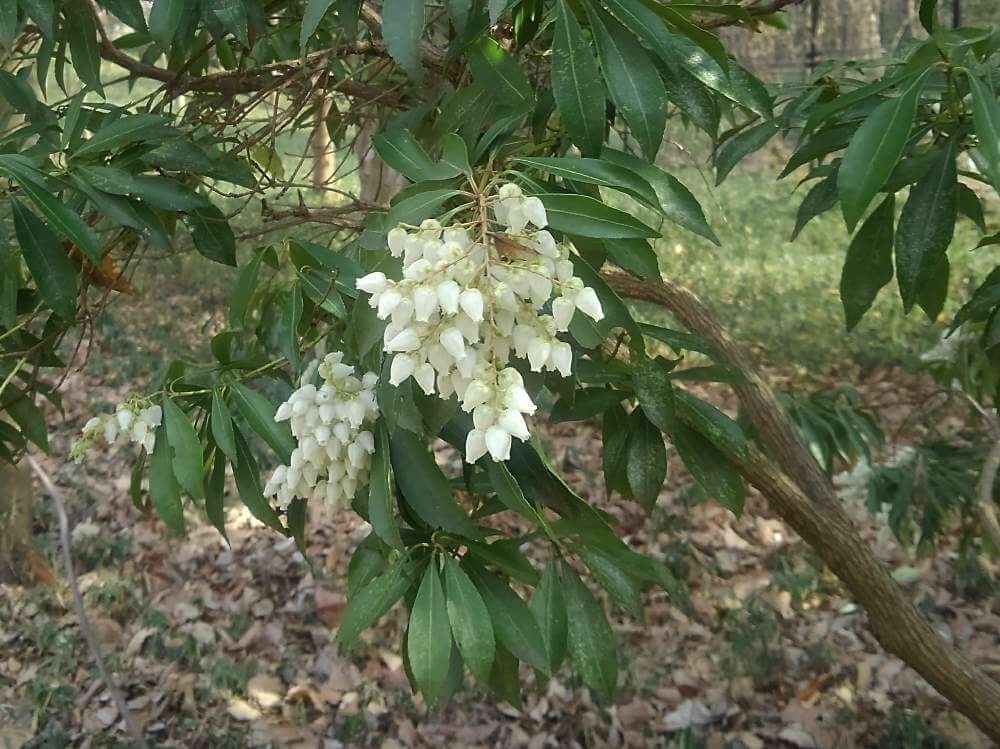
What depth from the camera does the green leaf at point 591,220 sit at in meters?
0.92

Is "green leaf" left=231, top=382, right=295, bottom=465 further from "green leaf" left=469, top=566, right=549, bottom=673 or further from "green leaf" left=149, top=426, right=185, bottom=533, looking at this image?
"green leaf" left=469, top=566, right=549, bottom=673

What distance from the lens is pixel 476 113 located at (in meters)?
1.24

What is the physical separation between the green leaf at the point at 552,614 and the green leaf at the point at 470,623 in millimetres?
162

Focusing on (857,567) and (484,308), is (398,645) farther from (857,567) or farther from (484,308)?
(484,308)

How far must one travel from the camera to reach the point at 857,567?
6.93 ft

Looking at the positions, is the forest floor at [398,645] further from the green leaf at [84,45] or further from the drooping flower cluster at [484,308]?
the drooping flower cluster at [484,308]

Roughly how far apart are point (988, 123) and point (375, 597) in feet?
Answer: 3.05

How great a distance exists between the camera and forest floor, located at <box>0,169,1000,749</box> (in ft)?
9.43

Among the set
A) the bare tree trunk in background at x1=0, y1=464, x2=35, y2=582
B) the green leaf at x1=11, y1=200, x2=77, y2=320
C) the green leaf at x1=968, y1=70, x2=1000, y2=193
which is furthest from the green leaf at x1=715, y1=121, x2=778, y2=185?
the bare tree trunk in background at x1=0, y1=464, x2=35, y2=582

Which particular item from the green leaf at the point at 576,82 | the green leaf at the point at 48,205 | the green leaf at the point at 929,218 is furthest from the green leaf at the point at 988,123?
the green leaf at the point at 48,205

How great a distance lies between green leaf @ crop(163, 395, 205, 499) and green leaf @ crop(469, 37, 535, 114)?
2.02 ft

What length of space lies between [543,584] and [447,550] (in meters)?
0.16

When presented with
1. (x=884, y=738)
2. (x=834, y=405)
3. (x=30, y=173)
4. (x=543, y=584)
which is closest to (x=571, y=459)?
(x=834, y=405)

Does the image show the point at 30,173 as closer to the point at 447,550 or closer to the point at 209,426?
the point at 209,426
